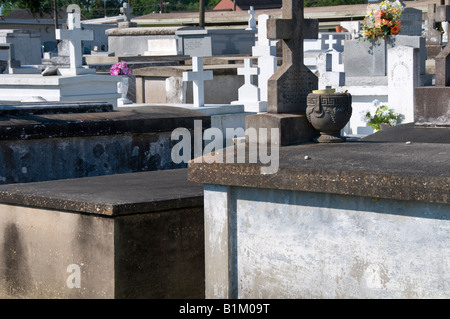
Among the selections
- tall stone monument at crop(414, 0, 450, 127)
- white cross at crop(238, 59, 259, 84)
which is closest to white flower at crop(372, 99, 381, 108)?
white cross at crop(238, 59, 259, 84)

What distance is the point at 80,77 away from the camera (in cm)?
969

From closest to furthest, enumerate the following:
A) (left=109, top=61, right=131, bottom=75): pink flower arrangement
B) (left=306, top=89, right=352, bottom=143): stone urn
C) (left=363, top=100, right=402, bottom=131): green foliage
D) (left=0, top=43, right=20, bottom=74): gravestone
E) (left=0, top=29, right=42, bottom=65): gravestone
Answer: (left=306, top=89, right=352, bottom=143): stone urn < (left=363, top=100, right=402, bottom=131): green foliage < (left=109, top=61, right=131, bottom=75): pink flower arrangement < (left=0, top=43, right=20, bottom=74): gravestone < (left=0, top=29, right=42, bottom=65): gravestone

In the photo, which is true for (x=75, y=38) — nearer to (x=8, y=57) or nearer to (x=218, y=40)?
(x=8, y=57)

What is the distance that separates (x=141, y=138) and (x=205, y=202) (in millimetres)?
2598

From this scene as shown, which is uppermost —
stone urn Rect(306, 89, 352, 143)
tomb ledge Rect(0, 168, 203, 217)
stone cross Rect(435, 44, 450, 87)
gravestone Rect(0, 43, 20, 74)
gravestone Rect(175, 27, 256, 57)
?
gravestone Rect(175, 27, 256, 57)

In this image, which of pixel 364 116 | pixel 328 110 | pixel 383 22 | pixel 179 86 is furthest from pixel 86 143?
pixel 383 22

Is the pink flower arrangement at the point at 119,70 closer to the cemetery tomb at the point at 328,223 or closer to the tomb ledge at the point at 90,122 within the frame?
the tomb ledge at the point at 90,122

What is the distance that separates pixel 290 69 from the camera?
5.08m

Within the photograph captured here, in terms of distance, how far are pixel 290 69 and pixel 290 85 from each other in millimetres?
107

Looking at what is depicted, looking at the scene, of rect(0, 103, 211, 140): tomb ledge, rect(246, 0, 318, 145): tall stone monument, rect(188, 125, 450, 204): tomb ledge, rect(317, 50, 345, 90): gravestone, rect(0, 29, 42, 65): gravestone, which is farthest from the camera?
rect(0, 29, 42, 65): gravestone

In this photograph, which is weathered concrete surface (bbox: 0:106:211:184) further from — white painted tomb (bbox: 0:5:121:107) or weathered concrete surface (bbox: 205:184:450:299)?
white painted tomb (bbox: 0:5:121:107)

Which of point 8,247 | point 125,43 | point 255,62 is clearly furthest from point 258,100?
point 125,43

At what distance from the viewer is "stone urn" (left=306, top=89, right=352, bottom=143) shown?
15.5ft
